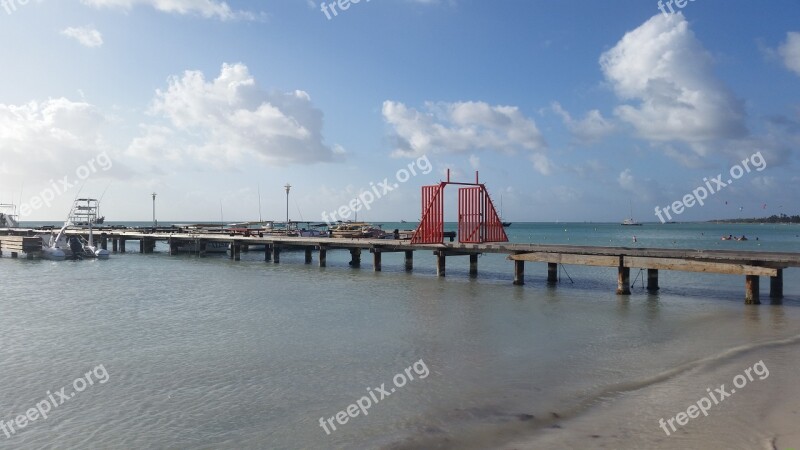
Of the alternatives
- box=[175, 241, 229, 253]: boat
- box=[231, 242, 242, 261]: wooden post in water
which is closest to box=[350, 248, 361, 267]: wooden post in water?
box=[231, 242, 242, 261]: wooden post in water

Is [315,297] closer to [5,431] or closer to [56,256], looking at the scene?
[5,431]

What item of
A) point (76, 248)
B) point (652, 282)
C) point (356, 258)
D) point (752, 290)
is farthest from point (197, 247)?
point (752, 290)

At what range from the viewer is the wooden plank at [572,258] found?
23.4m

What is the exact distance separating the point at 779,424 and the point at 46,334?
57.3 ft

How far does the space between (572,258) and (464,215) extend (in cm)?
757

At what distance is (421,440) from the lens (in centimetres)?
802

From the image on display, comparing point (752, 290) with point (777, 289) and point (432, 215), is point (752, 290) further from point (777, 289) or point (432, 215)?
point (432, 215)

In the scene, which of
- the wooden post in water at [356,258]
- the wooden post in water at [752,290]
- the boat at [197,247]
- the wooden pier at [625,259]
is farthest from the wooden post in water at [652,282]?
the boat at [197,247]

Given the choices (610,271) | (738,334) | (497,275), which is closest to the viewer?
(738,334)

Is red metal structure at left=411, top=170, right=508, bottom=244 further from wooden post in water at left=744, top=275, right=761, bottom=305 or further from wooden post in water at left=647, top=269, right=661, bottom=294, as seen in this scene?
wooden post in water at left=744, top=275, right=761, bottom=305

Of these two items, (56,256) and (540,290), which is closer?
(540,290)

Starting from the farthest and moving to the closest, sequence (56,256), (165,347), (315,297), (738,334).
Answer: (56,256) < (315,297) < (738,334) < (165,347)

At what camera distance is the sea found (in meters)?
8.35

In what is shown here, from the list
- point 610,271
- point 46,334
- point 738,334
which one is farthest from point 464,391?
point 610,271
